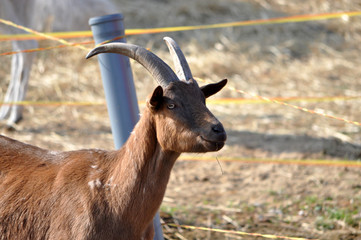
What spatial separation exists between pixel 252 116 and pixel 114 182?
5.11 m

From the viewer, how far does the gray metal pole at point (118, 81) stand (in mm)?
3541

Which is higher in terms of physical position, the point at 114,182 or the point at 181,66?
the point at 181,66

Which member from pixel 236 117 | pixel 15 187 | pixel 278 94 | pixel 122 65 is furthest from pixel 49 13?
pixel 15 187

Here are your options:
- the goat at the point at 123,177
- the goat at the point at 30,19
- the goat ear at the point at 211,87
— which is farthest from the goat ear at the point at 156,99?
the goat at the point at 30,19

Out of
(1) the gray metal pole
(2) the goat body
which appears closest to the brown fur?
(2) the goat body

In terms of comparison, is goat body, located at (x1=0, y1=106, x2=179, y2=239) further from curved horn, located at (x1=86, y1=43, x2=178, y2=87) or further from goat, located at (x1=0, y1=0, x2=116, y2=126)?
goat, located at (x1=0, y1=0, x2=116, y2=126)

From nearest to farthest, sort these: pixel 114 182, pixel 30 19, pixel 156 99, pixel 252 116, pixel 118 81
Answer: pixel 156 99, pixel 114 182, pixel 118 81, pixel 30 19, pixel 252 116

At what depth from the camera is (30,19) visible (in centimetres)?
736

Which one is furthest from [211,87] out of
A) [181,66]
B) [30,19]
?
[30,19]

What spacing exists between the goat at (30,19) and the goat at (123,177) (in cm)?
451

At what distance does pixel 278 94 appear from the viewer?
346 inches

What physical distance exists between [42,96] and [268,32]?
525cm

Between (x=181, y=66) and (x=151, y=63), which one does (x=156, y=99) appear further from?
(x=181, y=66)

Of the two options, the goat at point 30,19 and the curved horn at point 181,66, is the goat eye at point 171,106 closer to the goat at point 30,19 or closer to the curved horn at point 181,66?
the curved horn at point 181,66
